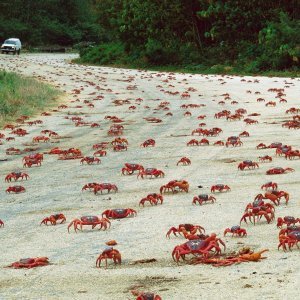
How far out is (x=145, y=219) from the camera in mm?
9000

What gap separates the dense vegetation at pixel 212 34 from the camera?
145 ft

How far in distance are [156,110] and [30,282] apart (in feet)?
57.2

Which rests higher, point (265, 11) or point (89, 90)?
point (265, 11)

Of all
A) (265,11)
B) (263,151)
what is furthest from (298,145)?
(265,11)

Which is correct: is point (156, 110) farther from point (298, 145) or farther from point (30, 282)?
point (30, 282)

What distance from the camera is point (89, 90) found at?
3369 centimetres

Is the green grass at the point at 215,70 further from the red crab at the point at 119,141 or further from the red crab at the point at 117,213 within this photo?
the red crab at the point at 117,213

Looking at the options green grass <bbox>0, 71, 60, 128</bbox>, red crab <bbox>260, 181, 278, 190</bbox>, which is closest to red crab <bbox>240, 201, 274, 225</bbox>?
red crab <bbox>260, 181, 278, 190</bbox>

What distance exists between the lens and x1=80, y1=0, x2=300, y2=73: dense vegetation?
1736 inches

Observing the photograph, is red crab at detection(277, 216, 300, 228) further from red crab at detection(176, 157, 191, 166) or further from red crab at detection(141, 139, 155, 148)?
red crab at detection(141, 139, 155, 148)

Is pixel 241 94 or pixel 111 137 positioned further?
pixel 241 94

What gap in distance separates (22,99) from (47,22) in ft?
274

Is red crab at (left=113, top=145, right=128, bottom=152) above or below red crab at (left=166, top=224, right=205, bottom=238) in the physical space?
below

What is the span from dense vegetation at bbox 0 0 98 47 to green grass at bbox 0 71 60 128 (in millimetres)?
72773
